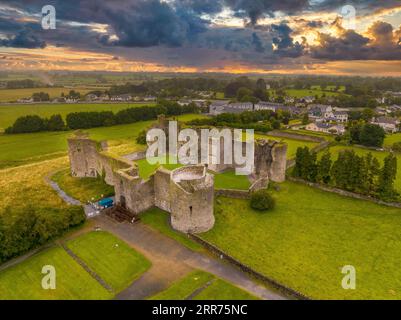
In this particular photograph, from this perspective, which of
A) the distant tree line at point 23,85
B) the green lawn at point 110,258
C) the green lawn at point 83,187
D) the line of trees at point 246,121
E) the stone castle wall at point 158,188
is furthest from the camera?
the distant tree line at point 23,85

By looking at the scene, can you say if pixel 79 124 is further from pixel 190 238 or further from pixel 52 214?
pixel 190 238

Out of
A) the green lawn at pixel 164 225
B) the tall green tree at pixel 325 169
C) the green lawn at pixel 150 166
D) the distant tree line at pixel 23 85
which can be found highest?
the distant tree line at pixel 23 85

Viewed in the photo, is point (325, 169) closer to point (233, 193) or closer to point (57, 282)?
point (233, 193)

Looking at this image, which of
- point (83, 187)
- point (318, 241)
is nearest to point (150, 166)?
point (83, 187)

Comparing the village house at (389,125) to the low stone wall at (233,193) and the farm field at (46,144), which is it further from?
the farm field at (46,144)

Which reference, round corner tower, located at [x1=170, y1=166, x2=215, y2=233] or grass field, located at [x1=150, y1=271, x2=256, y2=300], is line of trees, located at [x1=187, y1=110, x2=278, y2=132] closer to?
round corner tower, located at [x1=170, y1=166, x2=215, y2=233]

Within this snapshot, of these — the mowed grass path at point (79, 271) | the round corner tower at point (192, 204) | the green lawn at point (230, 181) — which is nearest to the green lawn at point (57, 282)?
the mowed grass path at point (79, 271)

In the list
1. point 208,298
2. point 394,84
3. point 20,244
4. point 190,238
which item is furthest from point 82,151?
point 394,84
